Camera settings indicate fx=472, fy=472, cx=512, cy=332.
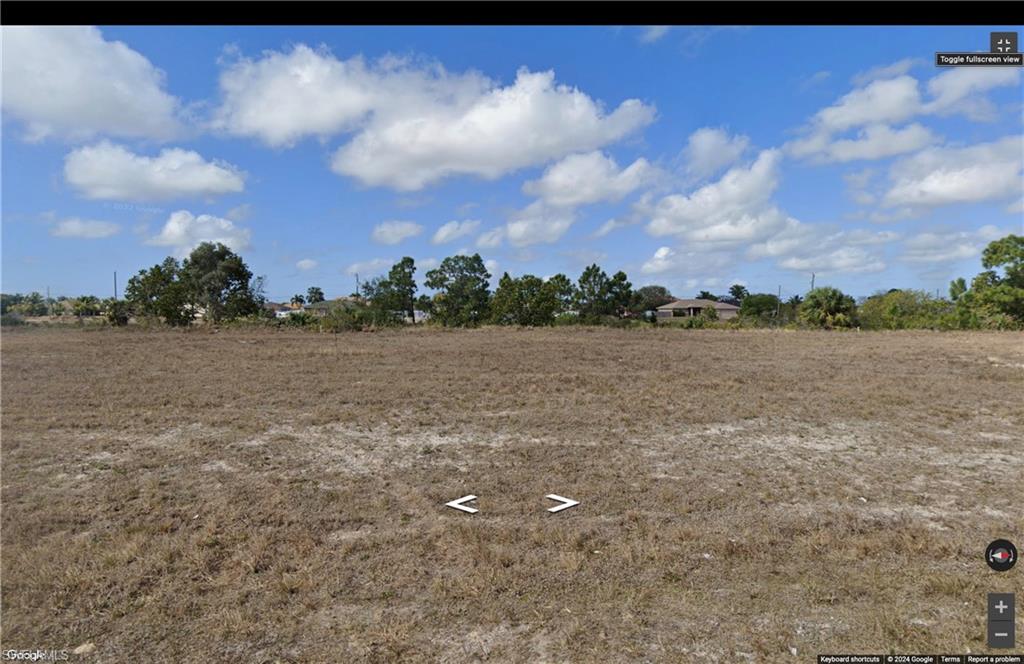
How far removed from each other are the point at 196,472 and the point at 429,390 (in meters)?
3.59

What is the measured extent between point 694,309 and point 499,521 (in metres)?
22.4

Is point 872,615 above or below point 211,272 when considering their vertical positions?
below

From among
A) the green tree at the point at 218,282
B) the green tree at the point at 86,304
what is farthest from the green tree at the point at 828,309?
the green tree at the point at 86,304

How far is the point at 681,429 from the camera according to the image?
16.4 feet

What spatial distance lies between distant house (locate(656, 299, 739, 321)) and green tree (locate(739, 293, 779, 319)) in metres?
0.39

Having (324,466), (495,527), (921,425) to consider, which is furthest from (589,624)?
(921,425)

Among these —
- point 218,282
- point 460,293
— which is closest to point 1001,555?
point 218,282

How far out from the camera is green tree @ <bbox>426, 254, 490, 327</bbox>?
13.8 m

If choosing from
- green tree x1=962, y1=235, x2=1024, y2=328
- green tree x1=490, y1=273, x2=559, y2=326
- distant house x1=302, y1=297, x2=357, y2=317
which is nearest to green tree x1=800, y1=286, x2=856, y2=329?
green tree x1=962, y1=235, x2=1024, y2=328

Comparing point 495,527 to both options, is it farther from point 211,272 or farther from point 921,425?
point 211,272

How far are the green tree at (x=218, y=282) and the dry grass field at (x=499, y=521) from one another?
1.57 meters

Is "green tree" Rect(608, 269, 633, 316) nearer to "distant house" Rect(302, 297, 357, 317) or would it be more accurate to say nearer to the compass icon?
"distant house" Rect(302, 297, 357, 317)

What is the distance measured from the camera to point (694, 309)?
23.2 metres

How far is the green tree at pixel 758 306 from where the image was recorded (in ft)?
72.5
